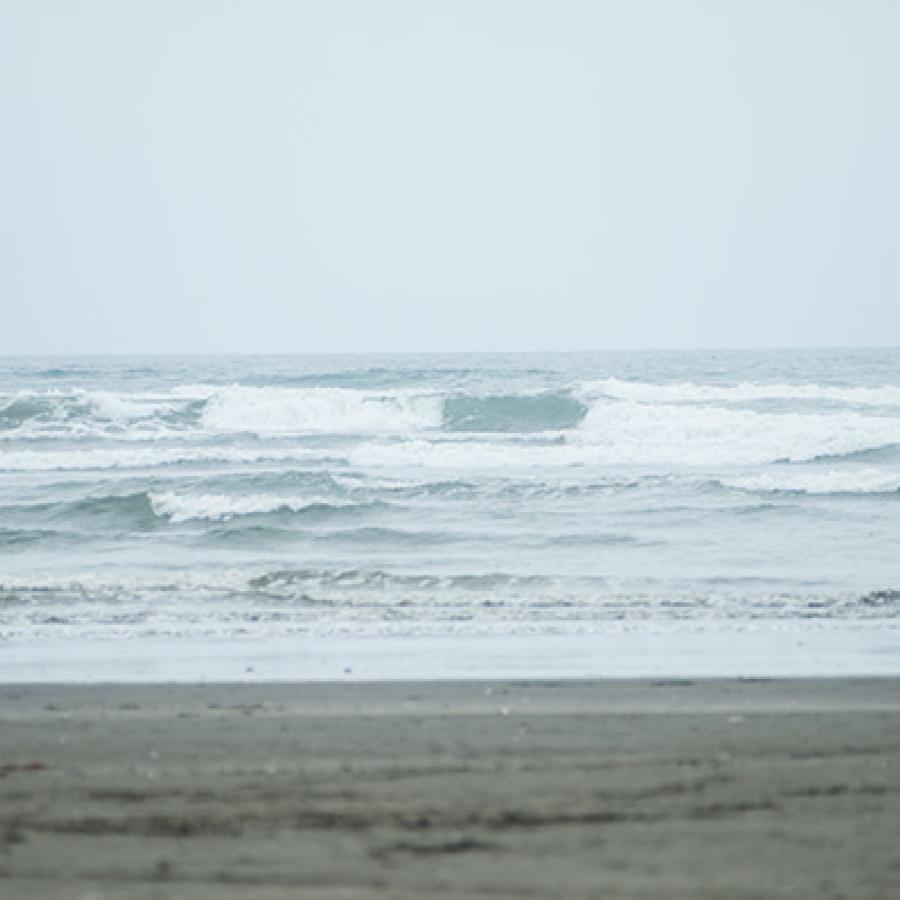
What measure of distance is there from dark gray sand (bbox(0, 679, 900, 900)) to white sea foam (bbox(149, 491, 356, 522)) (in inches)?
452

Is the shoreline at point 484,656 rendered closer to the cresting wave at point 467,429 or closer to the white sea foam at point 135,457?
the cresting wave at point 467,429

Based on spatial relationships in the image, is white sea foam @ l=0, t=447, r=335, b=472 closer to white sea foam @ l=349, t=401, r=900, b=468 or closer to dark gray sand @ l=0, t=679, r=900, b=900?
white sea foam @ l=349, t=401, r=900, b=468

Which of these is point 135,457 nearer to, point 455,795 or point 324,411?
point 324,411

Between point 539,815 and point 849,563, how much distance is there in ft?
32.7

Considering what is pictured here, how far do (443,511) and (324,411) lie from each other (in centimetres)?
2079

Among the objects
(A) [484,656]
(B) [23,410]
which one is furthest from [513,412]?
(A) [484,656]

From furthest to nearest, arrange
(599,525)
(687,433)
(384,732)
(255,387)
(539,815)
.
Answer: (255,387)
(687,433)
(599,525)
(384,732)
(539,815)

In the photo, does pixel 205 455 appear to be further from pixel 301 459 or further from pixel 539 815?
pixel 539 815

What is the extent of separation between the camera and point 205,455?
28.1m

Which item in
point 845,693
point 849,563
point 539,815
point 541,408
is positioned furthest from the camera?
point 541,408

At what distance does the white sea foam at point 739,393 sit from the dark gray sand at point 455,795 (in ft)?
109

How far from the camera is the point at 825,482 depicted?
71.2 ft

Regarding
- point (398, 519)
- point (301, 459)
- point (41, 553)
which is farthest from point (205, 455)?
point (41, 553)

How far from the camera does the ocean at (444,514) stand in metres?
11.3
